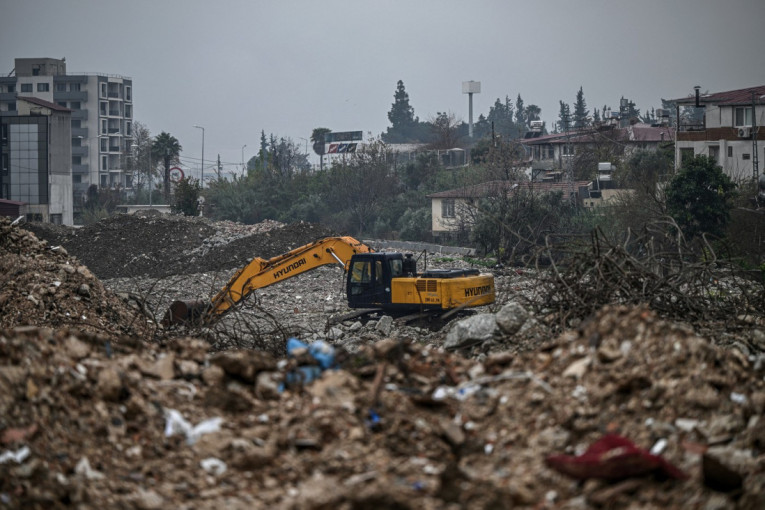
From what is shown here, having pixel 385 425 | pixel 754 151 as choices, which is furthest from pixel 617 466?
pixel 754 151

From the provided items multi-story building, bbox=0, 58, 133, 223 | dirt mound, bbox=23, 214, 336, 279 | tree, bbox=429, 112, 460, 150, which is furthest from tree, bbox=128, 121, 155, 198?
dirt mound, bbox=23, 214, 336, 279

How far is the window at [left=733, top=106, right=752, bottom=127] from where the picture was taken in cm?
3912

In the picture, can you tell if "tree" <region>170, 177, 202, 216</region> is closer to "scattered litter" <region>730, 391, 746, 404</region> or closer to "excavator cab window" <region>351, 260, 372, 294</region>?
"excavator cab window" <region>351, 260, 372, 294</region>

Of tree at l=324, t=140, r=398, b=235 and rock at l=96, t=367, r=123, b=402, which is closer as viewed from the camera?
rock at l=96, t=367, r=123, b=402

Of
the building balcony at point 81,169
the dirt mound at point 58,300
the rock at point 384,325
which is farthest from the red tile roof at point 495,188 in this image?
the building balcony at point 81,169

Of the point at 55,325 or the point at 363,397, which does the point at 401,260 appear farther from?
the point at 363,397

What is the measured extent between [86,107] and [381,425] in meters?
99.2

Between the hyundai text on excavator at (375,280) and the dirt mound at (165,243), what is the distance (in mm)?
13979

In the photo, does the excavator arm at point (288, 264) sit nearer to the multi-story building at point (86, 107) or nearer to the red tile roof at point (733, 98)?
the red tile roof at point (733, 98)

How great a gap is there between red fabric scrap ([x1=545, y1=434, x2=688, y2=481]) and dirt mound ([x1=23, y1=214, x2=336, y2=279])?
2752 cm

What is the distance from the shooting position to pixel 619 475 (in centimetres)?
530

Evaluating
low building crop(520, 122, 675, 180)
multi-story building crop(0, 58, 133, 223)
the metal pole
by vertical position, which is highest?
multi-story building crop(0, 58, 133, 223)

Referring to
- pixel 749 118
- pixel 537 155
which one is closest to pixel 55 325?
pixel 749 118

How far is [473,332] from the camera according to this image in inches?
445
